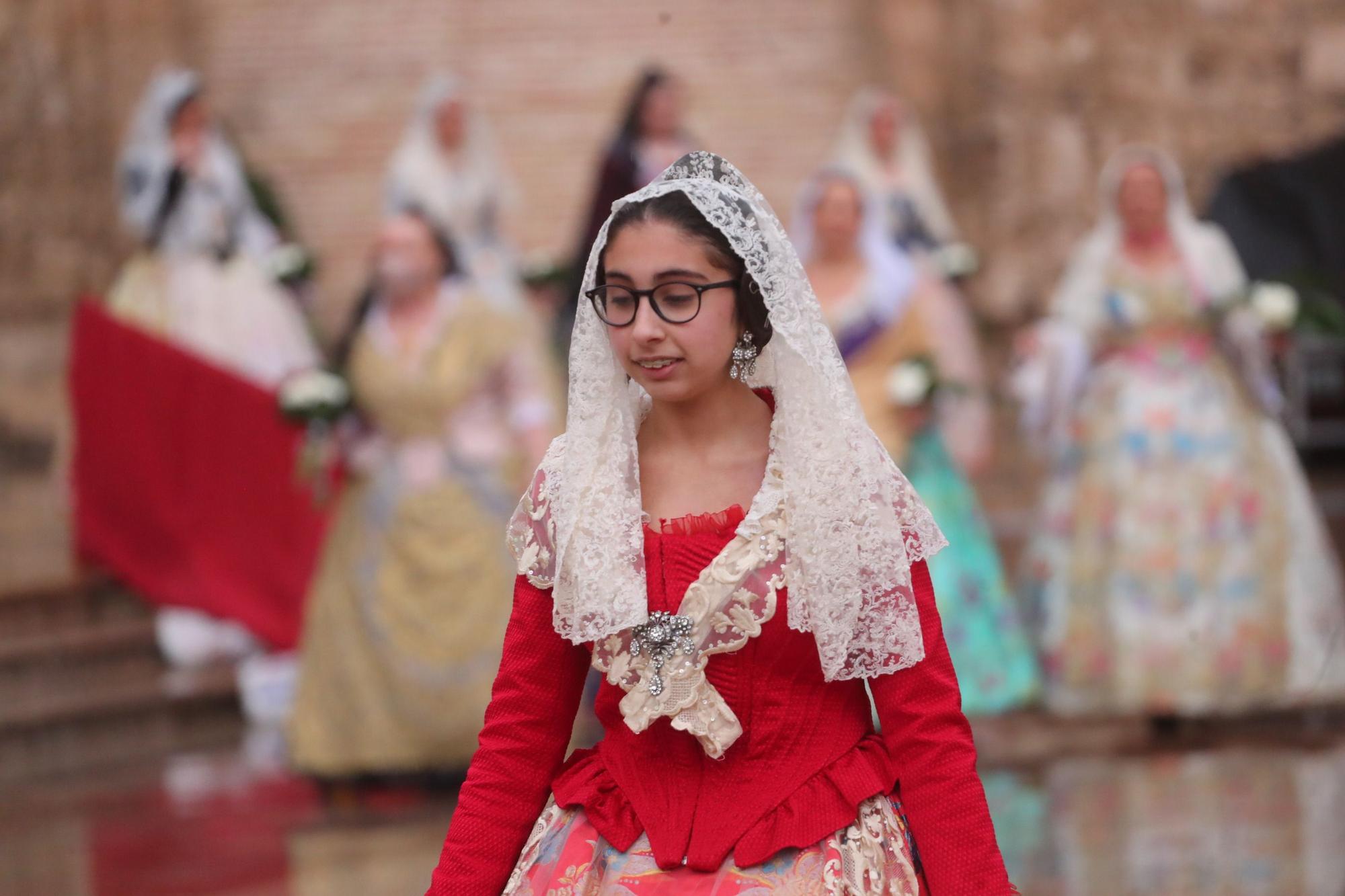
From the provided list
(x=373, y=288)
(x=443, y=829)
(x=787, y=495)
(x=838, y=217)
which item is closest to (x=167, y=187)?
(x=373, y=288)

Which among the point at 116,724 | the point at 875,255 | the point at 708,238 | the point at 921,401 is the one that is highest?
the point at 708,238

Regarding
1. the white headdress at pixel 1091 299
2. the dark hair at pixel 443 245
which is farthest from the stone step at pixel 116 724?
the white headdress at pixel 1091 299

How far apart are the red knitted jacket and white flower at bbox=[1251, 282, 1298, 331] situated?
536 cm

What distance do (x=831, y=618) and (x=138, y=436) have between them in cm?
765

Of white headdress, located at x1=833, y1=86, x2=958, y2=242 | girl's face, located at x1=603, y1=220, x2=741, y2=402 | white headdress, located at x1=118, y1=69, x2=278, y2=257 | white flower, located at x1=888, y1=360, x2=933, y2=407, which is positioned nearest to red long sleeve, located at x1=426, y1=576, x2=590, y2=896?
girl's face, located at x1=603, y1=220, x2=741, y2=402

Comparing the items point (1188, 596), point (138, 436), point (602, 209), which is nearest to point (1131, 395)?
point (1188, 596)

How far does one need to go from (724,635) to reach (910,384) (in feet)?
16.5

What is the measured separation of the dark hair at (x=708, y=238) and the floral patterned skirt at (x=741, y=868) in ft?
2.11

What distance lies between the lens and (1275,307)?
7539 mm

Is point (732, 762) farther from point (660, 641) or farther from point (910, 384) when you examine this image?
point (910, 384)

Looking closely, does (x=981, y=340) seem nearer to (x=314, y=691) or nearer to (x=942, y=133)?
(x=942, y=133)

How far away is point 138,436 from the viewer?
9570 millimetres

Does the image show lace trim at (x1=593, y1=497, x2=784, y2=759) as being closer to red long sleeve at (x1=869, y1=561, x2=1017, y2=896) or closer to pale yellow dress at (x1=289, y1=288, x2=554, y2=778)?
red long sleeve at (x1=869, y1=561, x2=1017, y2=896)

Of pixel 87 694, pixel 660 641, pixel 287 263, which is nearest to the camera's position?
pixel 660 641
